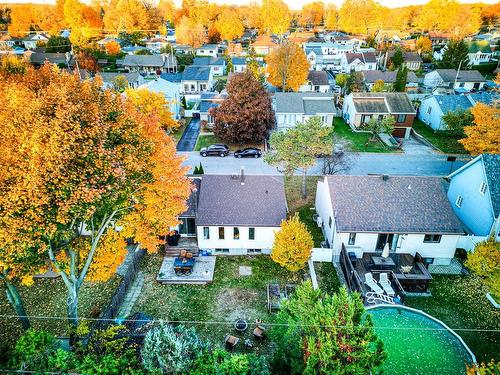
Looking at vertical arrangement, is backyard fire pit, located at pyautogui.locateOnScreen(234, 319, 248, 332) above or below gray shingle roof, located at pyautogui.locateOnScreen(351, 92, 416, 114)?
below

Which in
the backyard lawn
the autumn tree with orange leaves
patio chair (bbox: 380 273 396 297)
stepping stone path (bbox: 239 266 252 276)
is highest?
the autumn tree with orange leaves

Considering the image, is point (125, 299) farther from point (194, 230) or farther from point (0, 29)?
point (0, 29)

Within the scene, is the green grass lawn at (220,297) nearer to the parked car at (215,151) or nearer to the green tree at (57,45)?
the parked car at (215,151)

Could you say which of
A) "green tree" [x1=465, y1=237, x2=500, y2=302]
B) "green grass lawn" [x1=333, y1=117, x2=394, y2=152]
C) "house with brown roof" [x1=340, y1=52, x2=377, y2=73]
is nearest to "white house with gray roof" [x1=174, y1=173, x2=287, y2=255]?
"green tree" [x1=465, y1=237, x2=500, y2=302]

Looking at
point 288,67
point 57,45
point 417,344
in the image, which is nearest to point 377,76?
point 288,67

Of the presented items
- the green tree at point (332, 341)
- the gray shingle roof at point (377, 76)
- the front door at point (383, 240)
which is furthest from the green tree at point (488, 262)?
the gray shingle roof at point (377, 76)

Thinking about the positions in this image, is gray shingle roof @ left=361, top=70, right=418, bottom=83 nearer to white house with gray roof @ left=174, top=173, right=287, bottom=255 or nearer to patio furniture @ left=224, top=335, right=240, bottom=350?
white house with gray roof @ left=174, top=173, right=287, bottom=255

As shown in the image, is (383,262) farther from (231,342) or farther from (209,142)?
(209,142)
